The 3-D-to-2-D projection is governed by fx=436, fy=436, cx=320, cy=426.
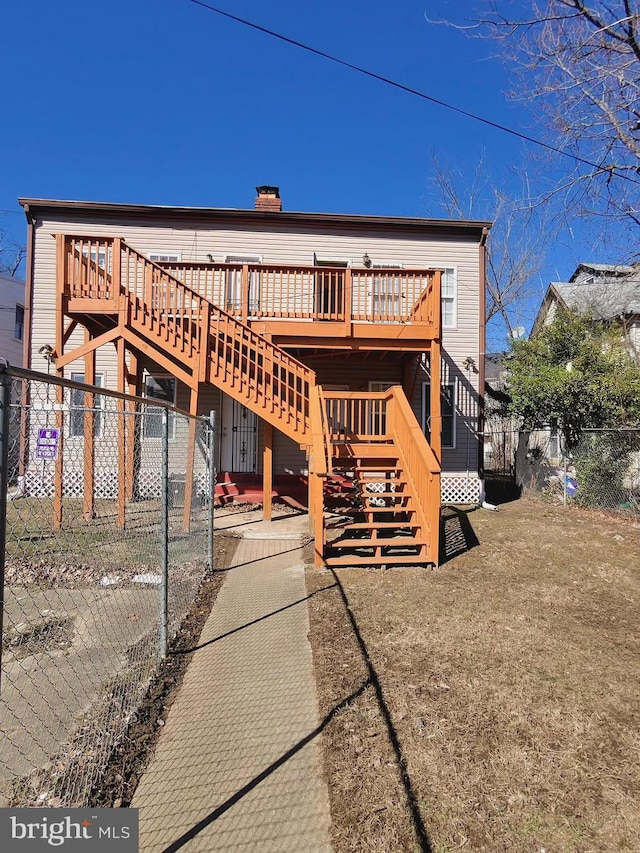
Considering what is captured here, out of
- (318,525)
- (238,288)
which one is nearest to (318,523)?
(318,525)

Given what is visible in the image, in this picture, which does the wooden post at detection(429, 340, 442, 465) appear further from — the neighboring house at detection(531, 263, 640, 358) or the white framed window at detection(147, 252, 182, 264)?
the white framed window at detection(147, 252, 182, 264)

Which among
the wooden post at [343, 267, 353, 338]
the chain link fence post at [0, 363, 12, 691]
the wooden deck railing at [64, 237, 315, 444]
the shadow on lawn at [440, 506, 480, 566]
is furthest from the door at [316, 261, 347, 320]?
the chain link fence post at [0, 363, 12, 691]

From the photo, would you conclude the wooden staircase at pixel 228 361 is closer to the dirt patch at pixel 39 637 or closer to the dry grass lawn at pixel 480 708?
the dry grass lawn at pixel 480 708

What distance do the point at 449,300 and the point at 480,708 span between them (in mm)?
9803

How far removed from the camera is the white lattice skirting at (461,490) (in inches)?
410

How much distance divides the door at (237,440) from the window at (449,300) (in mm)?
5410

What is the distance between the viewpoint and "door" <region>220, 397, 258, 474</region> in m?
10.5

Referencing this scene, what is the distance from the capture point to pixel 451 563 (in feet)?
19.2

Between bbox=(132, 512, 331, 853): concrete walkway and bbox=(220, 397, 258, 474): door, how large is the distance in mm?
6346

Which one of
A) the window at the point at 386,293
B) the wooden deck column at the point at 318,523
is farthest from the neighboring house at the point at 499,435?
the wooden deck column at the point at 318,523

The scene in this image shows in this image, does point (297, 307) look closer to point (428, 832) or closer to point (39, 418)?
point (39, 418)

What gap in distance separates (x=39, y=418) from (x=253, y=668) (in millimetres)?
7005

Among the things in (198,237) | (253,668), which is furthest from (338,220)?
(253,668)

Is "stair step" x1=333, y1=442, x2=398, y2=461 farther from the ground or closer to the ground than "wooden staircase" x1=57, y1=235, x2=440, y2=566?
closer to the ground
